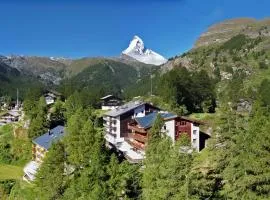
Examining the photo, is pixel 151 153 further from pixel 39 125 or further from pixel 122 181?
pixel 39 125

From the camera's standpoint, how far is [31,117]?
112312 mm

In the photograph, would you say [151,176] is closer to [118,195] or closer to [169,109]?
[118,195]

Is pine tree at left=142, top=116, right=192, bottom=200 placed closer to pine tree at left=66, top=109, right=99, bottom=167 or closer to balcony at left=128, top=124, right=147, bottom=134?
pine tree at left=66, top=109, right=99, bottom=167

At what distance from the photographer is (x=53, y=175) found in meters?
60.5

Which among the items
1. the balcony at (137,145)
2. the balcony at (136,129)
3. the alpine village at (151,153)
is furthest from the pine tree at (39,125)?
the balcony at (137,145)

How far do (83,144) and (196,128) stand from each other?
27361mm

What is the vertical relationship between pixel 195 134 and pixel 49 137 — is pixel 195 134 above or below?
above

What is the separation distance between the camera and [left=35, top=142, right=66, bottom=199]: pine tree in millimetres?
59031

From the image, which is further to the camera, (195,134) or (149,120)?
(149,120)

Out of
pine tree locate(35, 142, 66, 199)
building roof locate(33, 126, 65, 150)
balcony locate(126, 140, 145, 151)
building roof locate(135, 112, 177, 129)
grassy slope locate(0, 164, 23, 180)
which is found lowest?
grassy slope locate(0, 164, 23, 180)

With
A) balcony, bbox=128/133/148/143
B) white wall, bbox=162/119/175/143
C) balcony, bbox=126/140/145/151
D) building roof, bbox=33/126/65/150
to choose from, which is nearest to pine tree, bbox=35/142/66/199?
balcony, bbox=128/133/148/143

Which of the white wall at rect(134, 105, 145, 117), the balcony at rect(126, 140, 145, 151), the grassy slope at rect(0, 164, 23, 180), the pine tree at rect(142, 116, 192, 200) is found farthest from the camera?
the white wall at rect(134, 105, 145, 117)

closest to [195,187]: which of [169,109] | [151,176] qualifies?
[151,176]

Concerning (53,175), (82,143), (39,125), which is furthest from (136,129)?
(53,175)
